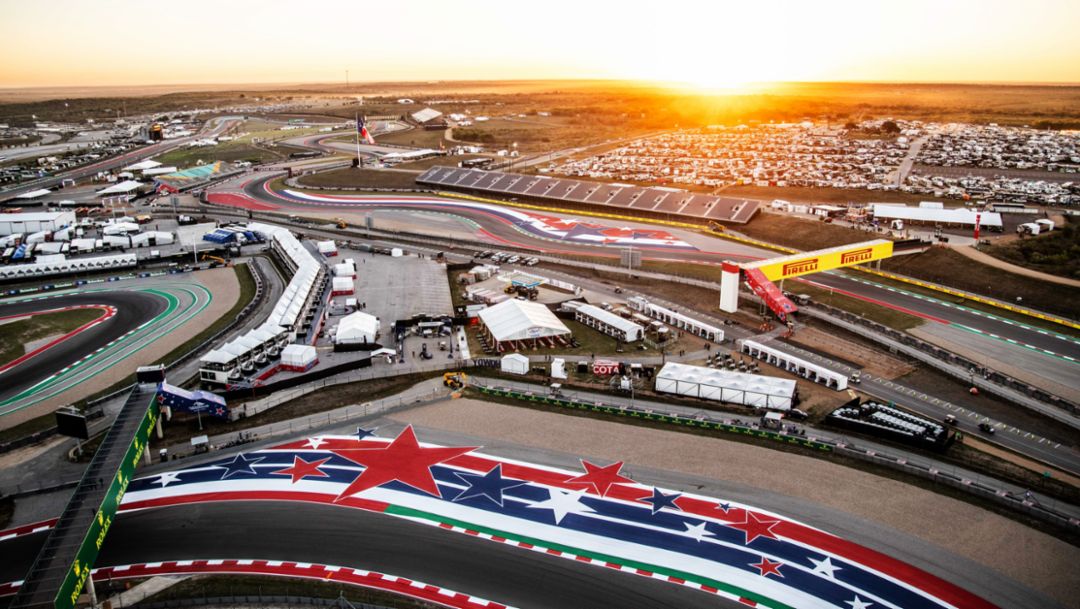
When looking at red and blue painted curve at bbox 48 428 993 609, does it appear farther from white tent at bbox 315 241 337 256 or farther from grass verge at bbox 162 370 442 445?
white tent at bbox 315 241 337 256

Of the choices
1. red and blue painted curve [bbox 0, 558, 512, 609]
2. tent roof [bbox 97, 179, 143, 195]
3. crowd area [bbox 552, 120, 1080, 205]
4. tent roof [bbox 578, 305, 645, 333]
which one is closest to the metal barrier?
red and blue painted curve [bbox 0, 558, 512, 609]

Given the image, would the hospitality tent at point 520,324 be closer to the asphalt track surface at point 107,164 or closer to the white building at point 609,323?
the white building at point 609,323

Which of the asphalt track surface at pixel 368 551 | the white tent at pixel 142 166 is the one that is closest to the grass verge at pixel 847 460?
the asphalt track surface at pixel 368 551

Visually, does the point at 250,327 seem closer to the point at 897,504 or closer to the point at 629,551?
the point at 629,551

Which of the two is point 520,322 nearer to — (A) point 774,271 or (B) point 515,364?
(B) point 515,364

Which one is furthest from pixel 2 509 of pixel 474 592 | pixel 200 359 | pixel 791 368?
pixel 791 368
